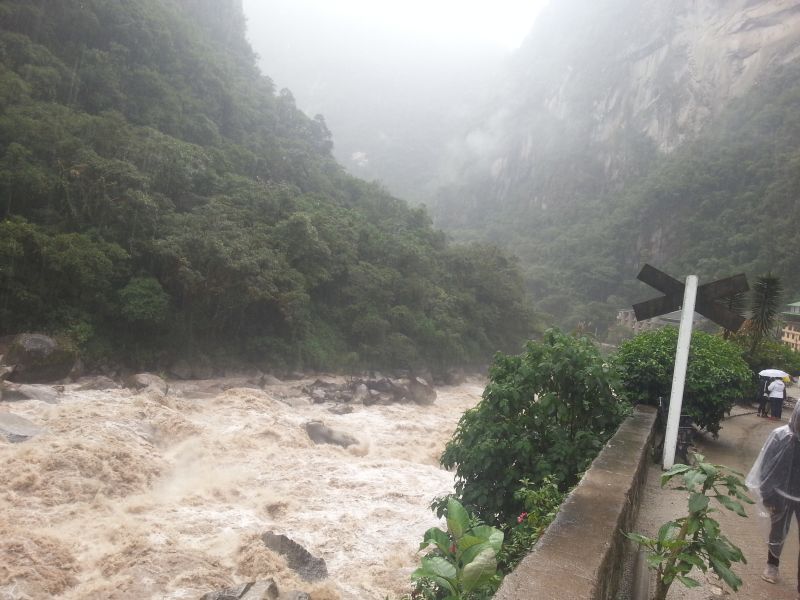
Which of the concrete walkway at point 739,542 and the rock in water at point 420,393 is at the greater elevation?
the concrete walkway at point 739,542

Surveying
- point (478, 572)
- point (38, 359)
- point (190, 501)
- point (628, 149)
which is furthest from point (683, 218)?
point (478, 572)

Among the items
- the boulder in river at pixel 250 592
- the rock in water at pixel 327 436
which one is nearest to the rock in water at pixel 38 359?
A: the rock in water at pixel 327 436

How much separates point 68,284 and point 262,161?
16680 mm

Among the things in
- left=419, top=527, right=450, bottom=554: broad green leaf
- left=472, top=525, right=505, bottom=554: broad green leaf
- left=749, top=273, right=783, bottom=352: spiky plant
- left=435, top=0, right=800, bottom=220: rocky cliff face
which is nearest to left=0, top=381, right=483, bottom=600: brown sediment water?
left=419, top=527, right=450, bottom=554: broad green leaf

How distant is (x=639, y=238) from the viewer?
55062 mm

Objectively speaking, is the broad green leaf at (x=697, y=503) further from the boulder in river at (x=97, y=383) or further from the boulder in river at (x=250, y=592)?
the boulder in river at (x=97, y=383)

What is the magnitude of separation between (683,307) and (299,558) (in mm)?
6128

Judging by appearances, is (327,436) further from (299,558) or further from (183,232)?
(183,232)

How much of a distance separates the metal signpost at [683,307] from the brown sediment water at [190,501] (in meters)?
4.71

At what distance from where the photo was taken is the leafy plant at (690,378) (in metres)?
6.83

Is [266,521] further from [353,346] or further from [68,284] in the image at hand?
[353,346]

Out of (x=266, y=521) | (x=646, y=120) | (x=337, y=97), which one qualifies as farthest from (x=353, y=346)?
(x=337, y=97)

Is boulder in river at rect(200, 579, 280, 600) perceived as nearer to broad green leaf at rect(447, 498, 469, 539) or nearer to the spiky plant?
broad green leaf at rect(447, 498, 469, 539)

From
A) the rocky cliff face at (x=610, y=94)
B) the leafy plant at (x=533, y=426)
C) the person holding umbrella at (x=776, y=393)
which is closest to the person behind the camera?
the leafy plant at (x=533, y=426)
